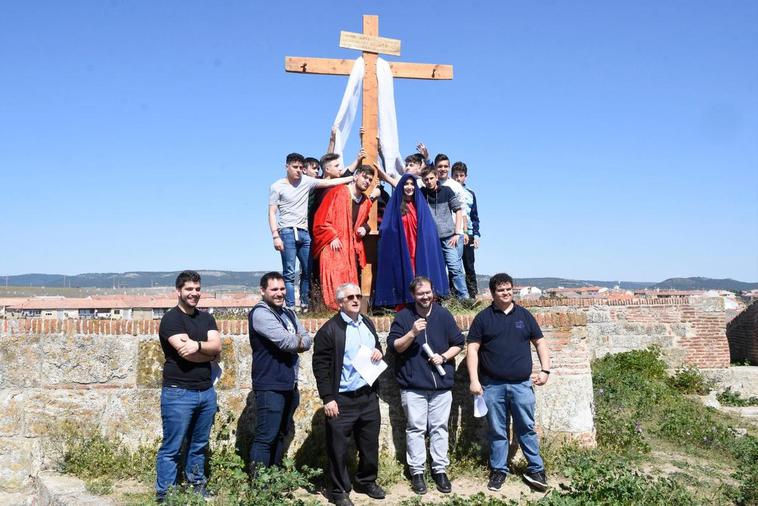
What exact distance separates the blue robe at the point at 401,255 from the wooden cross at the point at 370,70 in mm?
532

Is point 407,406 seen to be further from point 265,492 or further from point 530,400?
point 265,492

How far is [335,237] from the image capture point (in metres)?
6.76

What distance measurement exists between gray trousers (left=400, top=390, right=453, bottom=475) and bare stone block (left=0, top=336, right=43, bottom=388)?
3.38 meters

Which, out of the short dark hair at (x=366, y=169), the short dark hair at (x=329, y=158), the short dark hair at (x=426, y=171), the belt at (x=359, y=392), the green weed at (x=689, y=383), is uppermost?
the short dark hair at (x=329, y=158)

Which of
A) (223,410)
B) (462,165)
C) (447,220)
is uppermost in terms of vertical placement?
(462,165)

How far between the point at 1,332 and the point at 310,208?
3277mm

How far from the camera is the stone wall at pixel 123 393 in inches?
227

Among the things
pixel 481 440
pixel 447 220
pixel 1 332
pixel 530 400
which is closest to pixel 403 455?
pixel 481 440

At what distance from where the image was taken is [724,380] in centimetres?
1309

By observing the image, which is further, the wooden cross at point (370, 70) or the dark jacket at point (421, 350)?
the wooden cross at point (370, 70)

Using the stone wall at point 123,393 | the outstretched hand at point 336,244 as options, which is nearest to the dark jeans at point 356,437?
the stone wall at point 123,393

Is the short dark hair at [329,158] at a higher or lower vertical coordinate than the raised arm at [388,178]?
higher

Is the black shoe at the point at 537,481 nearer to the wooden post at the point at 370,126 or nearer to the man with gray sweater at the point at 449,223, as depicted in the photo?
the man with gray sweater at the point at 449,223

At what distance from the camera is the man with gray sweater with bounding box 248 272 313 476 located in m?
4.88
